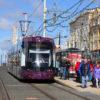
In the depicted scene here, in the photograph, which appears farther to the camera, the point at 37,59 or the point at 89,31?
the point at 89,31

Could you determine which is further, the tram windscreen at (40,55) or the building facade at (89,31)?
the building facade at (89,31)

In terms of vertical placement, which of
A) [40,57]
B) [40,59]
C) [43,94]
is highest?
[40,57]

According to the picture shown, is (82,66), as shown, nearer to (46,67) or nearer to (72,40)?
(46,67)

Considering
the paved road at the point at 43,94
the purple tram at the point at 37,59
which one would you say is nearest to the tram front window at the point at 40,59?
the purple tram at the point at 37,59

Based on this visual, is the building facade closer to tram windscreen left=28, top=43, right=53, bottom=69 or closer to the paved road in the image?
tram windscreen left=28, top=43, right=53, bottom=69

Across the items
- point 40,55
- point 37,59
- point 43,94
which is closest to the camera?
point 43,94

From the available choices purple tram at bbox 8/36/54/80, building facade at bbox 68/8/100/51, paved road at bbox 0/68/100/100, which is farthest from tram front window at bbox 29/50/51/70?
building facade at bbox 68/8/100/51

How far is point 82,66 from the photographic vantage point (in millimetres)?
28766

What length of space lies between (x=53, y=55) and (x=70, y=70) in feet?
16.6

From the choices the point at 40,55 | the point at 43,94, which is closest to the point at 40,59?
the point at 40,55

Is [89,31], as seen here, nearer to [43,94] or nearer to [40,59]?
[40,59]

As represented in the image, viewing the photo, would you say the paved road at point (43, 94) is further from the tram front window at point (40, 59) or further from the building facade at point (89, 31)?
the building facade at point (89, 31)

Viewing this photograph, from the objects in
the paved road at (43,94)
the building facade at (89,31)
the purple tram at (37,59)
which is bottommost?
the paved road at (43,94)

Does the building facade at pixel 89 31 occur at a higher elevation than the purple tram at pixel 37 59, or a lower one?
higher
